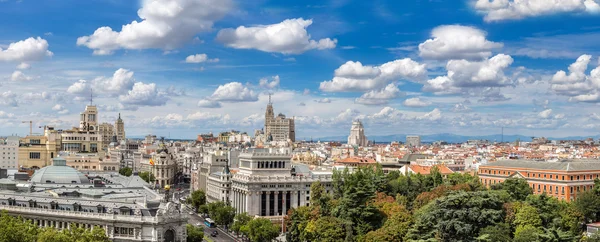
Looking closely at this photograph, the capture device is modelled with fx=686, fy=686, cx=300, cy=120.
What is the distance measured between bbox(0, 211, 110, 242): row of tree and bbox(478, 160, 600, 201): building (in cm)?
8603

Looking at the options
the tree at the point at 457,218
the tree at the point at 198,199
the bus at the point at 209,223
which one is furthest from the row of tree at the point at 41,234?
the tree at the point at 198,199

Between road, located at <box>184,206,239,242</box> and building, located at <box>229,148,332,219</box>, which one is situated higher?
building, located at <box>229,148,332,219</box>

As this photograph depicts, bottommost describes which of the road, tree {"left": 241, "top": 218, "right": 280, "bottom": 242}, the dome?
the road

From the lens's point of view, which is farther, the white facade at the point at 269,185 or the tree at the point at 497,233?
the white facade at the point at 269,185

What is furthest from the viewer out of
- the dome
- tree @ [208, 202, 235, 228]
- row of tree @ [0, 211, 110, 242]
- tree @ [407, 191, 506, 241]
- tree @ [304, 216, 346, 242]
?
tree @ [208, 202, 235, 228]

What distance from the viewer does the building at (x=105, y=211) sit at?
300 feet

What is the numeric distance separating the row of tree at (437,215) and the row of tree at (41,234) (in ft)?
114

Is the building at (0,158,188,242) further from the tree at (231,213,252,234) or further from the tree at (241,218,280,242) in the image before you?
the tree at (231,213,252,234)

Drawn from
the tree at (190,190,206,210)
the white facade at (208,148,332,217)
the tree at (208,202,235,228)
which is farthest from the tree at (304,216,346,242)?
the tree at (190,190,206,210)

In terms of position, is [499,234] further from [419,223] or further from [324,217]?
[324,217]

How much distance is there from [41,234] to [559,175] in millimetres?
98052

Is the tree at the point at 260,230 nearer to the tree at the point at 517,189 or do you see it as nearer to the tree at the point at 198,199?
the tree at the point at 517,189

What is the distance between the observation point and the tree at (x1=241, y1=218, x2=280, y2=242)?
115 metres

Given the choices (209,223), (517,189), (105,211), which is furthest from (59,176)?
(517,189)
